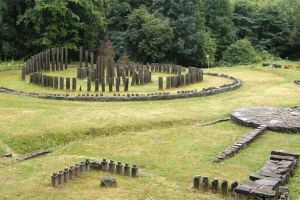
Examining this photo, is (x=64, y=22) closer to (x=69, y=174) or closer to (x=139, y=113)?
(x=139, y=113)

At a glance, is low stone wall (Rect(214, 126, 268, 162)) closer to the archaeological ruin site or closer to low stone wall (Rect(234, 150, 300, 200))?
the archaeological ruin site

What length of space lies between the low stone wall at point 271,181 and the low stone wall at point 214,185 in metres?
0.59

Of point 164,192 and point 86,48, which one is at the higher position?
point 86,48

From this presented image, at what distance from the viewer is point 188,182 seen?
45.5 feet

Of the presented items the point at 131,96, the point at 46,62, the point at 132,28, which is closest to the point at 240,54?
the point at 132,28

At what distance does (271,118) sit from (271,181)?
9.71 m

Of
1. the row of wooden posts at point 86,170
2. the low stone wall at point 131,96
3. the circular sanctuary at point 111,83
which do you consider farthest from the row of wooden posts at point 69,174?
the circular sanctuary at point 111,83

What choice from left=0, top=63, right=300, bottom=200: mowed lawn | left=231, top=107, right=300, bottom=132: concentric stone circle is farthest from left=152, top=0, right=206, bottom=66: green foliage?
left=231, top=107, right=300, bottom=132: concentric stone circle

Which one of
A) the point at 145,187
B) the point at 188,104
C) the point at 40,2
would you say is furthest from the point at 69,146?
the point at 40,2

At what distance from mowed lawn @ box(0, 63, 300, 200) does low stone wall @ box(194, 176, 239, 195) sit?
234mm

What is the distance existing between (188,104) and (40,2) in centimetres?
2323

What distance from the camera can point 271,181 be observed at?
12516mm

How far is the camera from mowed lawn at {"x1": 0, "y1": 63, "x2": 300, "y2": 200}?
1323 cm

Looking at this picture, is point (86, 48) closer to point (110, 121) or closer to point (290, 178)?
point (110, 121)
